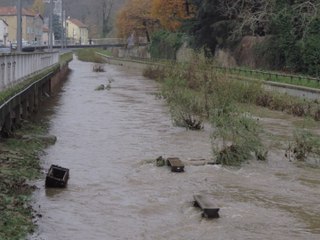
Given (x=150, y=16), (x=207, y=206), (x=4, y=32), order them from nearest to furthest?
1. (x=207, y=206)
2. (x=4, y=32)
3. (x=150, y=16)

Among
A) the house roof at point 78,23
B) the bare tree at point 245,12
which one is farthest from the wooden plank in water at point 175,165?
the house roof at point 78,23

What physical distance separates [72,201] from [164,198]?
5.76 ft

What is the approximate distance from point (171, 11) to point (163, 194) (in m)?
63.5

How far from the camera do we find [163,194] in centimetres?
1220

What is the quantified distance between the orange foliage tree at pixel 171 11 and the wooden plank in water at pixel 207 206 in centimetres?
5950

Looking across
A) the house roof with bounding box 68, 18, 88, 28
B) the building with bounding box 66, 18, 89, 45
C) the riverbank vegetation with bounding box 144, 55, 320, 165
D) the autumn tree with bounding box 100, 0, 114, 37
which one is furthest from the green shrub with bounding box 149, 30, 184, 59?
the building with bounding box 66, 18, 89, 45

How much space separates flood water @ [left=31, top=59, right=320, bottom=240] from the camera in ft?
32.3

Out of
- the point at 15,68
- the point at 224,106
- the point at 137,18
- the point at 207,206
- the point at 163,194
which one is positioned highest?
the point at 137,18

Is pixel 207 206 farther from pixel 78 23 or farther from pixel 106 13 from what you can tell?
pixel 78 23

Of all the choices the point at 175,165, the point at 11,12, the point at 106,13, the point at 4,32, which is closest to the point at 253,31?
the point at 175,165

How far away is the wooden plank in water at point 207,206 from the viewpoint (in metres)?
10.3

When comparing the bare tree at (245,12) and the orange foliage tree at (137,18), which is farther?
the orange foliage tree at (137,18)

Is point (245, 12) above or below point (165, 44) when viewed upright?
above

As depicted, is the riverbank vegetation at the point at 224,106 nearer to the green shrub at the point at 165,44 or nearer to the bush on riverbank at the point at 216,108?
the bush on riverbank at the point at 216,108
